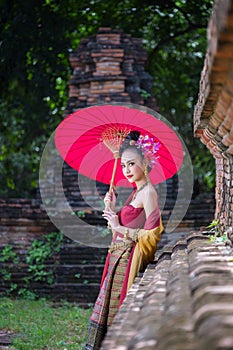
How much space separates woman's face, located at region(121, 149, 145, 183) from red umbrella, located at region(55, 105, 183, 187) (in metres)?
0.14

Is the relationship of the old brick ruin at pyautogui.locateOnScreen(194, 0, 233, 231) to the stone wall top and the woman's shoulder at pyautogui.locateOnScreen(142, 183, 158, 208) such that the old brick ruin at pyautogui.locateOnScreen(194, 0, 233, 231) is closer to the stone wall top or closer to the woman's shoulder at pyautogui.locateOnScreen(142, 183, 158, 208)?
the stone wall top

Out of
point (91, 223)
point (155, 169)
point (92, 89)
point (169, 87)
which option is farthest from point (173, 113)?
point (155, 169)

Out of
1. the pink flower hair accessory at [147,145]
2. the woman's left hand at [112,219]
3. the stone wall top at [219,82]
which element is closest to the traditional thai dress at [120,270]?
the woman's left hand at [112,219]

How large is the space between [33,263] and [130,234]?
13.5ft

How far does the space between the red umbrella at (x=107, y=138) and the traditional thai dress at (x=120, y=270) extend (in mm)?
551

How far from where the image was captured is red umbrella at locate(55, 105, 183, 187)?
4.12 meters

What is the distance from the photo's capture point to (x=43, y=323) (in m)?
6.05

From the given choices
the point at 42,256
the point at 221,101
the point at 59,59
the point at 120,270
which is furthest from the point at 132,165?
the point at 59,59

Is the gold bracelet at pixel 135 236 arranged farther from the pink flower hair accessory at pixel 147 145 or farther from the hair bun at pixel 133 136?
the hair bun at pixel 133 136

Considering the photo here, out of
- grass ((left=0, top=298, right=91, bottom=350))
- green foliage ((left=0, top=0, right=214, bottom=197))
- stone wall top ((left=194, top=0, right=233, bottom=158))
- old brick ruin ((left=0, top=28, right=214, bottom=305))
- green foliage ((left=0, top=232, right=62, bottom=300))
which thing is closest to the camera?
stone wall top ((left=194, top=0, right=233, bottom=158))

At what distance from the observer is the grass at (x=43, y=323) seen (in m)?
5.20

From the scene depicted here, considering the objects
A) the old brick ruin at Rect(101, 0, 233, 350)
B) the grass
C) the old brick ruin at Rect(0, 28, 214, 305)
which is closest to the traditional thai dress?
the old brick ruin at Rect(101, 0, 233, 350)

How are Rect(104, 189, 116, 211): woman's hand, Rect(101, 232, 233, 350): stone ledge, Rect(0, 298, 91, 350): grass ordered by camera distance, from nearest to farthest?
Rect(101, 232, 233, 350): stone ledge
Rect(104, 189, 116, 211): woman's hand
Rect(0, 298, 91, 350): grass

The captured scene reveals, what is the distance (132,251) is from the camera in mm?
3982
